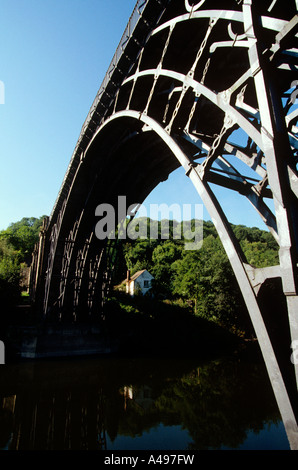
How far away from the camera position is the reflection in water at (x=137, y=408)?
6.51 metres

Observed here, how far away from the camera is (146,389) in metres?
10.7

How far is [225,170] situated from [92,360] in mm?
14871

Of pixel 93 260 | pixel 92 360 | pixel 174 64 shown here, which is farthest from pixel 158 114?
pixel 92 360

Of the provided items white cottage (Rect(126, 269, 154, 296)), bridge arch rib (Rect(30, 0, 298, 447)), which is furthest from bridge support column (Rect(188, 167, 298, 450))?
white cottage (Rect(126, 269, 154, 296))

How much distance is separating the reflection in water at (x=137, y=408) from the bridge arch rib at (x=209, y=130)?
481 cm

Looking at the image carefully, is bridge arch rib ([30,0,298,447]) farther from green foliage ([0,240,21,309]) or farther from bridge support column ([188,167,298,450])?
green foliage ([0,240,21,309])

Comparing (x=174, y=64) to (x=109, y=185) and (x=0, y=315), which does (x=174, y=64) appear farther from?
(x=0, y=315)

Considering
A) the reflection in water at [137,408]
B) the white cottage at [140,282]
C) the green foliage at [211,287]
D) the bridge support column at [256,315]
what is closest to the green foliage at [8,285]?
the reflection in water at [137,408]

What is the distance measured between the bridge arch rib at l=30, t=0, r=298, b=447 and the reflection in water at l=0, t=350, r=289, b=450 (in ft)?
15.8

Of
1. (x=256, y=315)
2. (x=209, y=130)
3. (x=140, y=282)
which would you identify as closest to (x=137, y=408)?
(x=256, y=315)

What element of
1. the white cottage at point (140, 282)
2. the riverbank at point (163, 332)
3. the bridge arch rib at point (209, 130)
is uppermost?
the bridge arch rib at point (209, 130)

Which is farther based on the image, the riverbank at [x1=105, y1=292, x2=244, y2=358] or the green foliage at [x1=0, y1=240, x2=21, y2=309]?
the green foliage at [x1=0, y1=240, x2=21, y2=309]

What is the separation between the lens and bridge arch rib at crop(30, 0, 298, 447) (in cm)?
312

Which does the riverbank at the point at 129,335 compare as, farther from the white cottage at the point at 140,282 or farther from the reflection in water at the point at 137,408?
the white cottage at the point at 140,282
